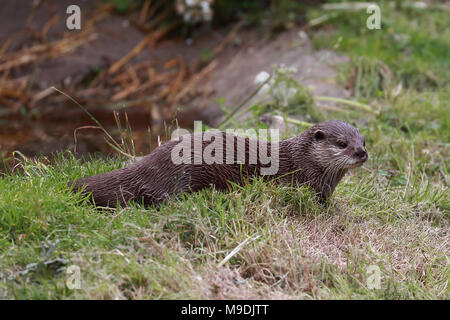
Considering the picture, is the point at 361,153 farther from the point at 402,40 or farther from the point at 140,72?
the point at 140,72

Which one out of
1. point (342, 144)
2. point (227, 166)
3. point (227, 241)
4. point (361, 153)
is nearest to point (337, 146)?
point (342, 144)

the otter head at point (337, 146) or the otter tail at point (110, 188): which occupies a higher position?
the otter head at point (337, 146)

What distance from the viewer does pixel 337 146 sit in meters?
2.85

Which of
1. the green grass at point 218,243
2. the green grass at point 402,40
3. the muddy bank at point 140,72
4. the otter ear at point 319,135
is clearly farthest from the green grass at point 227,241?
the green grass at point 402,40

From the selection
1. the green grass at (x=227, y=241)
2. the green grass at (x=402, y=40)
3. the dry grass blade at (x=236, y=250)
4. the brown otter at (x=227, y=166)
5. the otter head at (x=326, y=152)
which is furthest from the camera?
the green grass at (x=402, y=40)

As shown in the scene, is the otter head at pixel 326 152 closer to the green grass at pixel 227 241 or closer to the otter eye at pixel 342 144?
the otter eye at pixel 342 144

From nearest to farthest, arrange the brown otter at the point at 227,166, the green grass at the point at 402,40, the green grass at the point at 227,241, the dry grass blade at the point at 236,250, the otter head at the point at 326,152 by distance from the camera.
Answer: the green grass at the point at 227,241 → the dry grass blade at the point at 236,250 → the brown otter at the point at 227,166 → the otter head at the point at 326,152 → the green grass at the point at 402,40

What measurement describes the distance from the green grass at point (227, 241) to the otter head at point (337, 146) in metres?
0.21

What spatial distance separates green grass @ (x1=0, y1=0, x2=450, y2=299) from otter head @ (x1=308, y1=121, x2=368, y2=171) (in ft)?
0.69

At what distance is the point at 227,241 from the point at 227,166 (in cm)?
45

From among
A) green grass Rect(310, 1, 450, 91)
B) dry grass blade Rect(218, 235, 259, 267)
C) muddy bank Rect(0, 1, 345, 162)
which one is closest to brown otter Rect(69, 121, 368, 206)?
dry grass blade Rect(218, 235, 259, 267)

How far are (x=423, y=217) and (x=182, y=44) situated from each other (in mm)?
4946

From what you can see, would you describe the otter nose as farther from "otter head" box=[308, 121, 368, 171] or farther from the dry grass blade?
the dry grass blade

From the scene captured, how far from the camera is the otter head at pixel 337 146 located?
278 centimetres
